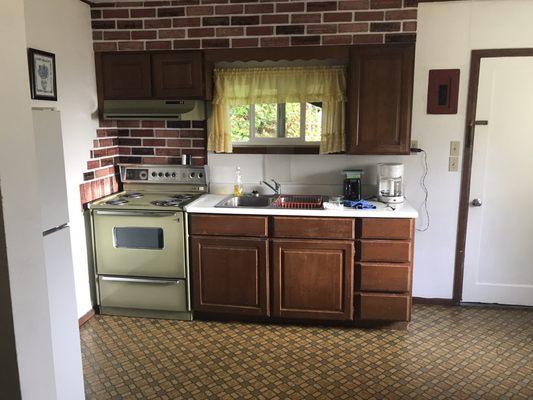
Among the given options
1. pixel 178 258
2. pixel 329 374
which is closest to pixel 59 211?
pixel 178 258

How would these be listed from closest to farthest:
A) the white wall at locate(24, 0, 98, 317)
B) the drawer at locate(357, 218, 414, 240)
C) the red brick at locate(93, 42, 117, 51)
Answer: the white wall at locate(24, 0, 98, 317) < the drawer at locate(357, 218, 414, 240) < the red brick at locate(93, 42, 117, 51)

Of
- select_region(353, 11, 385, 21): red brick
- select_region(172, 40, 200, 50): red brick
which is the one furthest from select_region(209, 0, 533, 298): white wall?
select_region(172, 40, 200, 50): red brick

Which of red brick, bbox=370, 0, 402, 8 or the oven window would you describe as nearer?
red brick, bbox=370, 0, 402, 8

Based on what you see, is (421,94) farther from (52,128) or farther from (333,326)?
(52,128)

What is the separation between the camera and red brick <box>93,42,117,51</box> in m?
3.51

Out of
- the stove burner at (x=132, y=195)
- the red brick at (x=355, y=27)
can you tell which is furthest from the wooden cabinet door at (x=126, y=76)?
the red brick at (x=355, y=27)

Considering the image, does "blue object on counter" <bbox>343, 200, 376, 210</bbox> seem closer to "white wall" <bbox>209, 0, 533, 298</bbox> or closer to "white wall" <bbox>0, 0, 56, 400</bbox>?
"white wall" <bbox>209, 0, 533, 298</bbox>

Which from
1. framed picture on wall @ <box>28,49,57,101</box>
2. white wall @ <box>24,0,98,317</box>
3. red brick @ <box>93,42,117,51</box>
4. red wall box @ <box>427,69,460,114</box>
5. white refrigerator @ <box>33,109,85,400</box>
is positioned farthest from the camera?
red brick @ <box>93,42,117,51</box>

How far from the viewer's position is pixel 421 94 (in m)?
3.47

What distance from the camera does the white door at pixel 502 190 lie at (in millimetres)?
3361

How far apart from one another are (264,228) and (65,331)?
1.46 meters

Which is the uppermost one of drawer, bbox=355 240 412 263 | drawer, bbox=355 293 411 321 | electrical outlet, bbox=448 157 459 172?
electrical outlet, bbox=448 157 459 172

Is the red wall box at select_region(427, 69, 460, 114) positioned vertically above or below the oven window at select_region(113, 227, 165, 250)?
above

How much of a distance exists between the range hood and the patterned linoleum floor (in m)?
1.54
